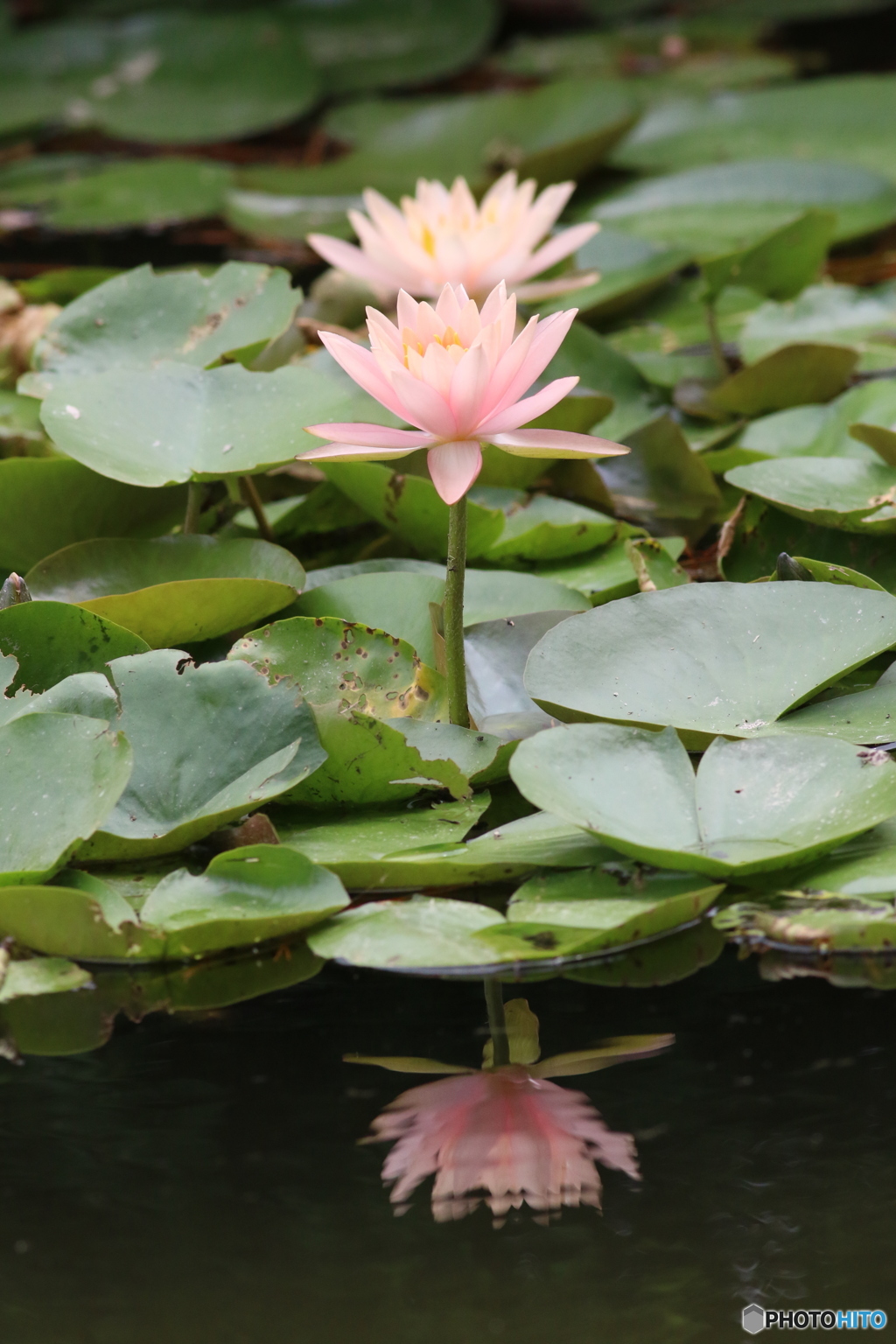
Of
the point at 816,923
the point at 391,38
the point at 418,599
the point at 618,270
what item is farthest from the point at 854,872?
the point at 391,38

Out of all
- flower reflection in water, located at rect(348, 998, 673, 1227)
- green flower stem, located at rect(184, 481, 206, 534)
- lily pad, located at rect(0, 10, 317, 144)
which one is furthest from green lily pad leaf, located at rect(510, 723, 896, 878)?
lily pad, located at rect(0, 10, 317, 144)

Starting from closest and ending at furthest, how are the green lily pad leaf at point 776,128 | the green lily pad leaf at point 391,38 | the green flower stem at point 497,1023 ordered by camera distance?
the green flower stem at point 497,1023
the green lily pad leaf at point 776,128
the green lily pad leaf at point 391,38

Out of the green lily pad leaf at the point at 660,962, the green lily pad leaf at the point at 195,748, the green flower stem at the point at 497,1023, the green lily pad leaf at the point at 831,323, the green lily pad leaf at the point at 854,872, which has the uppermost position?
the green lily pad leaf at the point at 195,748

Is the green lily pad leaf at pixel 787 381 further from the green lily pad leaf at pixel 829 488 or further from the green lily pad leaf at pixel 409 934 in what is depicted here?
the green lily pad leaf at pixel 409 934

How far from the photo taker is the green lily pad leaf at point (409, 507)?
1.09m

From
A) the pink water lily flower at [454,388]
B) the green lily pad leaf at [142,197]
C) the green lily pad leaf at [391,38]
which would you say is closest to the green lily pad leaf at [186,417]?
the pink water lily flower at [454,388]

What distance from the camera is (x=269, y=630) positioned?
36.0 inches

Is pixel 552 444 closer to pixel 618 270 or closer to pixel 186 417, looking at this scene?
pixel 186 417

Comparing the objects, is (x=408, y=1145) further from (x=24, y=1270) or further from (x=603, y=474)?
(x=603, y=474)

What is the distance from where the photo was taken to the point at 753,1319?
0.53 meters

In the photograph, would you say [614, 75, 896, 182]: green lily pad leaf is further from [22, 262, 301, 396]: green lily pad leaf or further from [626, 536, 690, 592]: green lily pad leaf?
[626, 536, 690, 592]: green lily pad leaf

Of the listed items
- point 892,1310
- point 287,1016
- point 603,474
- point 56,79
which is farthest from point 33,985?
point 56,79

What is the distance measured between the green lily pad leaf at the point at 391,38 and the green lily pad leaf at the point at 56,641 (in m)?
3.17

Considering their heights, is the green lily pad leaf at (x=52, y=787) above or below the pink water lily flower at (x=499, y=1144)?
above
